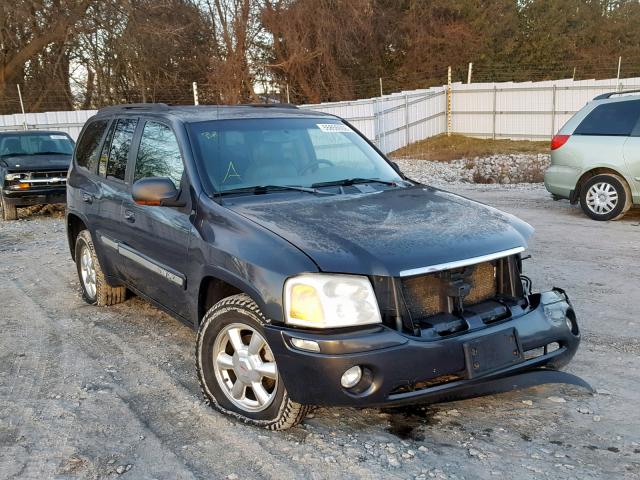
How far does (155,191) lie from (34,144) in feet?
33.2

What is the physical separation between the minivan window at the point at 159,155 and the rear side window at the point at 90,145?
103 cm

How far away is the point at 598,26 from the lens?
142ft

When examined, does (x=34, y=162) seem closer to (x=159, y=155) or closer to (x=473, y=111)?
(x=159, y=155)

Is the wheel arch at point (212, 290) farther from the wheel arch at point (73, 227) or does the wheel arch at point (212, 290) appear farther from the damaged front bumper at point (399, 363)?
the wheel arch at point (73, 227)

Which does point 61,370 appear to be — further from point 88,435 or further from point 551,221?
point 551,221

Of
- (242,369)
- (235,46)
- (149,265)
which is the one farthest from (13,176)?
(235,46)

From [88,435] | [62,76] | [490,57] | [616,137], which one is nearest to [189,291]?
[88,435]

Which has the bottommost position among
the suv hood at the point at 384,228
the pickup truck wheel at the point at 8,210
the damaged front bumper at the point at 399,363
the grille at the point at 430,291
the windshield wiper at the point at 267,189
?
the pickup truck wheel at the point at 8,210

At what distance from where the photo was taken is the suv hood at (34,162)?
11.8 metres

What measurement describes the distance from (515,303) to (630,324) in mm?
2027

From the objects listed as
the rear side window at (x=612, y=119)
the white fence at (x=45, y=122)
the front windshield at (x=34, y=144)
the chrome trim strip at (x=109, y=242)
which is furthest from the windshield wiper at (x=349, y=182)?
the white fence at (x=45, y=122)

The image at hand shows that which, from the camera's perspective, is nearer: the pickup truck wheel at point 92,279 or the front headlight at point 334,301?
the front headlight at point 334,301

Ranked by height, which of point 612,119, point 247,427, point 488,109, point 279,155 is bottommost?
point 247,427

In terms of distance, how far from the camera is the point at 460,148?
23.4 metres
